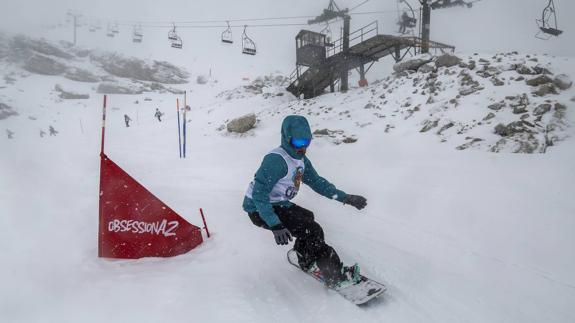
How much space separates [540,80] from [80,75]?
138 feet

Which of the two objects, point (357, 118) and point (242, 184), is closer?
point (242, 184)

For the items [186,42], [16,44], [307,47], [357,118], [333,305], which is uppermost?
[186,42]

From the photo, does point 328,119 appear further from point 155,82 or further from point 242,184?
point 155,82

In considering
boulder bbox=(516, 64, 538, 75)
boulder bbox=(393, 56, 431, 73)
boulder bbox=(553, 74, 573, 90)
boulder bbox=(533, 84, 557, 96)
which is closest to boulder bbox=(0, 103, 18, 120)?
boulder bbox=(393, 56, 431, 73)

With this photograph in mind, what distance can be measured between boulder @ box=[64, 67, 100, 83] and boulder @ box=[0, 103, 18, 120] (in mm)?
11459

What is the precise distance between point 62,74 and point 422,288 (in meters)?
44.3

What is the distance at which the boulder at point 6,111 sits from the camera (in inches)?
980

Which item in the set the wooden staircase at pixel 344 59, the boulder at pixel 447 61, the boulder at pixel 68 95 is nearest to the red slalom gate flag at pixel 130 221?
the boulder at pixel 447 61

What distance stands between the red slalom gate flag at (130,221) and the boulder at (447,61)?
463 inches

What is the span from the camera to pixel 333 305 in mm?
3049

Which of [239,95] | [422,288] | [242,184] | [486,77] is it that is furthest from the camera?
[239,95]

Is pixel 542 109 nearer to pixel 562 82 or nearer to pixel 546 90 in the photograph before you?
pixel 546 90

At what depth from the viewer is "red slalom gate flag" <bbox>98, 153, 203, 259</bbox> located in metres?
3.53

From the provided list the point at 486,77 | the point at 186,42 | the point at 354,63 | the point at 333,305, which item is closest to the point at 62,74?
the point at 186,42
